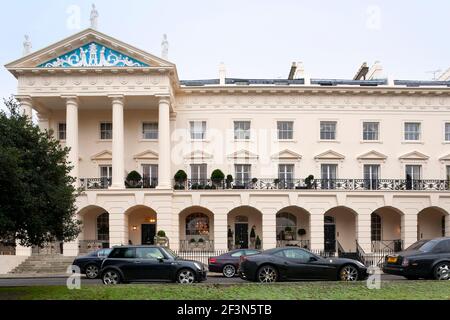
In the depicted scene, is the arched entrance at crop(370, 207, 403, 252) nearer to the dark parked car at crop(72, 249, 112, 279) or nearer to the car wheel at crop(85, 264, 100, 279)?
the dark parked car at crop(72, 249, 112, 279)

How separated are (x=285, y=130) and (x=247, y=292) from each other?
91.2 ft

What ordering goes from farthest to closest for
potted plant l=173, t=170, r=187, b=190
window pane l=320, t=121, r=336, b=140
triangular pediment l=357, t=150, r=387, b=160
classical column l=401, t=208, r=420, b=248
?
window pane l=320, t=121, r=336, b=140 → triangular pediment l=357, t=150, r=387, b=160 → potted plant l=173, t=170, r=187, b=190 → classical column l=401, t=208, r=420, b=248

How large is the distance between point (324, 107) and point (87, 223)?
18660 mm

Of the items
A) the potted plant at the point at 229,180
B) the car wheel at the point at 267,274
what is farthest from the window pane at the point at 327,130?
the car wheel at the point at 267,274

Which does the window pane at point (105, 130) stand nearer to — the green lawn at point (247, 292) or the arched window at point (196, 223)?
the arched window at point (196, 223)

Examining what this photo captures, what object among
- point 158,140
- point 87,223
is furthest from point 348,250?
point 87,223

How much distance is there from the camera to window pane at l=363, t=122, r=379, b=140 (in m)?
43.7

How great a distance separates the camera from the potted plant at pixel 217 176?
40875 millimetres

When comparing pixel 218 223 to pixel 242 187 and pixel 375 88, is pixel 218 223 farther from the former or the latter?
pixel 375 88

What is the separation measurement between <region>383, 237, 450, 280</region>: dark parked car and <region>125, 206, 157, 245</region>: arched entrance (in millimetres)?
23852

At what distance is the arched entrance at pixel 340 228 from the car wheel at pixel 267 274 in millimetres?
22604

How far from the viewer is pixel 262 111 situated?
142ft

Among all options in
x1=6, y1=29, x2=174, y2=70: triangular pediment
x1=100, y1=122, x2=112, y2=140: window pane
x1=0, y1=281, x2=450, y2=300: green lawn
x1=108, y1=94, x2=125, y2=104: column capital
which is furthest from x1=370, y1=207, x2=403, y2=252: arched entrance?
x1=0, y1=281, x2=450, y2=300: green lawn
